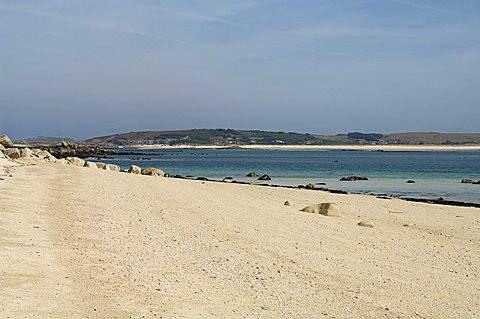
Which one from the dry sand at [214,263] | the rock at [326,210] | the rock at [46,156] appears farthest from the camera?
the rock at [46,156]

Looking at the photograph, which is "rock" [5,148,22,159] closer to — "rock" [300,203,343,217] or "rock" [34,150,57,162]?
"rock" [34,150,57,162]

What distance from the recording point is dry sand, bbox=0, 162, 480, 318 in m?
6.94

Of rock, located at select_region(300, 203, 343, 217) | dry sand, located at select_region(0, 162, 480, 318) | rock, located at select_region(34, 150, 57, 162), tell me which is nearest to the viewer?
dry sand, located at select_region(0, 162, 480, 318)

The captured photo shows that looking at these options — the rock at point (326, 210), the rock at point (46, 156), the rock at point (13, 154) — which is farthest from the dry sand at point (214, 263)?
the rock at point (46, 156)

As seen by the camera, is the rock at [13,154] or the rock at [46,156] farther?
the rock at [46,156]

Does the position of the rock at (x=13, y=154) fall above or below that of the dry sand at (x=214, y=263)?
above

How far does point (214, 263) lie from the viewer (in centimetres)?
912

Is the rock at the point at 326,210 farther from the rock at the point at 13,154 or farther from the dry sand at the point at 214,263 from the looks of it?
the rock at the point at 13,154

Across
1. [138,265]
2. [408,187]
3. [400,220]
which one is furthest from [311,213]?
[408,187]

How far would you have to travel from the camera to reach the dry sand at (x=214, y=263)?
6.94 m

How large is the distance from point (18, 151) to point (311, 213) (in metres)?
23.5

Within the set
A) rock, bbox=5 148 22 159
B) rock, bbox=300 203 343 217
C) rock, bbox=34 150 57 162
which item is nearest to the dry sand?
rock, bbox=300 203 343 217

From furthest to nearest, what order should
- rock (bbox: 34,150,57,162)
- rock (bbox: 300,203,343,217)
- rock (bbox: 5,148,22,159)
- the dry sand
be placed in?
rock (bbox: 34,150,57,162)
rock (bbox: 5,148,22,159)
rock (bbox: 300,203,343,217)
the dry sand

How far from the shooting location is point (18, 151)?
35125mm
